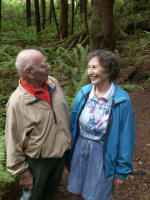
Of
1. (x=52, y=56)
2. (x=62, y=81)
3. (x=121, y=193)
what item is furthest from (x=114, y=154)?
(x=52, y=56)

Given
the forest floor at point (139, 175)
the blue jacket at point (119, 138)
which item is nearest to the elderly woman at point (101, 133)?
the blue jacket at point (119, 138)

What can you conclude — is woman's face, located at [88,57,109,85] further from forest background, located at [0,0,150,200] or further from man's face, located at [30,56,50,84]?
forest background, located at [0,0,150,200]

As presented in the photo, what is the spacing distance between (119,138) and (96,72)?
667 millimetres

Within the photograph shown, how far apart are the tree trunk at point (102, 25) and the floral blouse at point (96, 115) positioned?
508 centimetres

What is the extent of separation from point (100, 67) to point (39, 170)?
1140 mm

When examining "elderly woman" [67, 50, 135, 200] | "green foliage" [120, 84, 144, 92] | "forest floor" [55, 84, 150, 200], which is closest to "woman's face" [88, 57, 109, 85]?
"elderly woman" [67, 50, 135, 200]

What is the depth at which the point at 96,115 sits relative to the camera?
89.6 inches

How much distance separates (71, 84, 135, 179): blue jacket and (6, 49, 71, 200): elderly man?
42 cm

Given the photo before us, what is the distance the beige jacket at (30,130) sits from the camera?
2014 mm

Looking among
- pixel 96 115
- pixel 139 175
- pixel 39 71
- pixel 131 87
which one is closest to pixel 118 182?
pixel 96 115

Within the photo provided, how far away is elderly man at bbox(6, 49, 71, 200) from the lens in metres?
2.01

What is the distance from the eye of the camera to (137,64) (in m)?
7.84

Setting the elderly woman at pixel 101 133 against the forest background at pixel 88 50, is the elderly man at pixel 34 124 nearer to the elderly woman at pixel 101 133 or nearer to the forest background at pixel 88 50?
the elderly woman at pixel 101 133

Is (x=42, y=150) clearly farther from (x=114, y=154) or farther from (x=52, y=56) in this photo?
(x=52, y=56)
